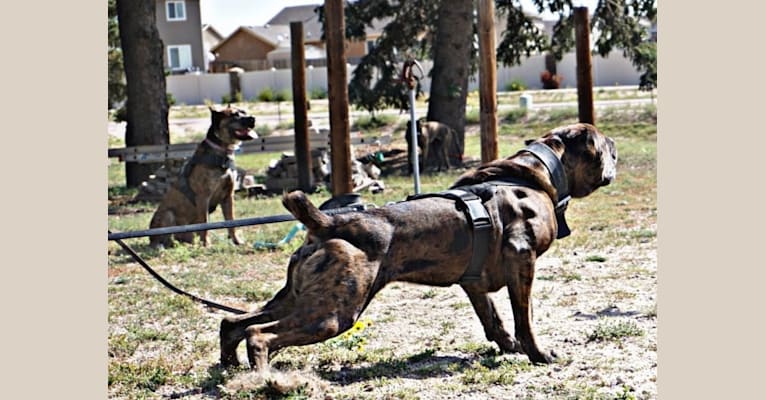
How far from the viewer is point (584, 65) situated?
13789mm

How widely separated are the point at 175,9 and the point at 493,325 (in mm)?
62688

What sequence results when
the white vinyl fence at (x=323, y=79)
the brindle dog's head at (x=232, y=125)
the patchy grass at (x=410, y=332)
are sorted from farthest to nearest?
1. the white vinyl fence at (x=323, y=79)
2. the brindle dog's head at (x=232, y=125)
3. the patchy grass at (x=410, y=332)

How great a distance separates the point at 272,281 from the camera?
35.0 feet

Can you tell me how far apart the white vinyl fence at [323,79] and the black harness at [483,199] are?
40732 mm

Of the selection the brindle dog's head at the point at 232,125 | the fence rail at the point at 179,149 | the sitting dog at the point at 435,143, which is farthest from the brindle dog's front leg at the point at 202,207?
the sitting dog at the point at 435,143

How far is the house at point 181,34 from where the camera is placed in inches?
2655

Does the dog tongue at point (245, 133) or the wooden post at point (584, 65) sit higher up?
the wooden post at point (584, 65)

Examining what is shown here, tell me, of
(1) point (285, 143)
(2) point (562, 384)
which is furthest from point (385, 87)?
(2) point (562, 384)

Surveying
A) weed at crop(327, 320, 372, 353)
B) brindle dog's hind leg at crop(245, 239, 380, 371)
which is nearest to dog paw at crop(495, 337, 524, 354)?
weed at crop(327, 320, 372, 353)

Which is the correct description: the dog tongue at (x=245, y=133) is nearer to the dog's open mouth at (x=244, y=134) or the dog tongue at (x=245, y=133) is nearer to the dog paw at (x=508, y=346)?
the dog's open mouth at (x=244, y=134)

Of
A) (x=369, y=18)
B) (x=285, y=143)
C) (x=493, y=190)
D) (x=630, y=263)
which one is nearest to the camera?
(x=493, y=190)

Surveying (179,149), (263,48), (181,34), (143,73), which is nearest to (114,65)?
(143,73)

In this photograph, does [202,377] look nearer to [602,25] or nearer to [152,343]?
[152,343]

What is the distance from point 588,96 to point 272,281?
16.7ft
